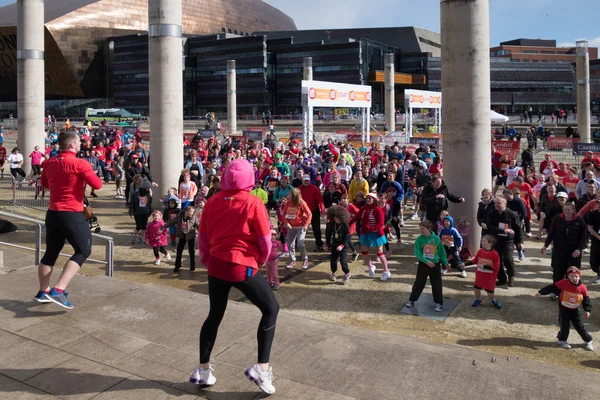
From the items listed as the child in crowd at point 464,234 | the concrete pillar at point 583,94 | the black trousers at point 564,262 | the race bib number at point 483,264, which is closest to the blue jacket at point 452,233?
the child in crowd at point 464,234

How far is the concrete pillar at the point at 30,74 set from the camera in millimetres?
24406

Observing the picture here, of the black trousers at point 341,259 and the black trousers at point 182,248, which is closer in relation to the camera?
the black trousers at point 341,259

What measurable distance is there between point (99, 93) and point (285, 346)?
119 m

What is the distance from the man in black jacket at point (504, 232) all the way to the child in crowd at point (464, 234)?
1.15m

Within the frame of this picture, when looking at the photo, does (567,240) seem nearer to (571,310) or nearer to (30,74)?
(571,310)

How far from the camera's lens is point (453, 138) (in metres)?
11.3

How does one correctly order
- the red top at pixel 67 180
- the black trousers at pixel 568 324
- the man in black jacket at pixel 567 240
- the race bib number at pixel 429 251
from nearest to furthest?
the red top at pixel 67 180 < the black trousers at pixel 568 324 < the race bib number at pixel 429 251 < the man in black jacket at pixel 567 240

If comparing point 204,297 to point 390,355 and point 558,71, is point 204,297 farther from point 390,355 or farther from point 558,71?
point 558,71

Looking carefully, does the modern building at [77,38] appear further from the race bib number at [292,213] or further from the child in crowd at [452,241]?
the child in crowd at [452,241]

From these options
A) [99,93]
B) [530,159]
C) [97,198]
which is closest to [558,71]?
[99,93]

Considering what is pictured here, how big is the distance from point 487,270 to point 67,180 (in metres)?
5.82

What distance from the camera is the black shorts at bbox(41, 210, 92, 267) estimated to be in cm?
575

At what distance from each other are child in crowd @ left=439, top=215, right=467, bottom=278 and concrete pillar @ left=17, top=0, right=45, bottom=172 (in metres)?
20.3

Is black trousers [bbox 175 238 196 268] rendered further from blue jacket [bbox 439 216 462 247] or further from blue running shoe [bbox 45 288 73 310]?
blue jacket [bbox 439 216 462 247]
